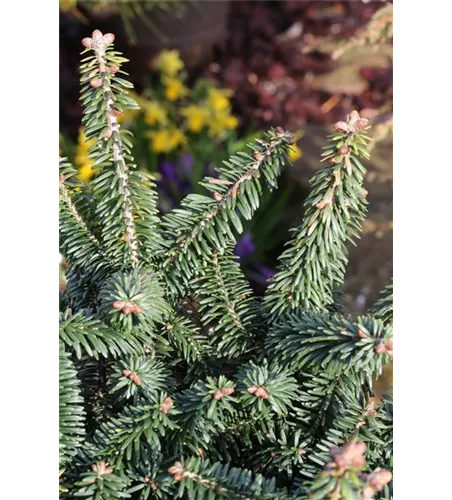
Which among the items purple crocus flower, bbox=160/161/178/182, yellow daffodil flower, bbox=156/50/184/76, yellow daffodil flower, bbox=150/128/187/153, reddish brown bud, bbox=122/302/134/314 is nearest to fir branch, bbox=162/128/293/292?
reddish brown bud, bbox=122/302/134/314

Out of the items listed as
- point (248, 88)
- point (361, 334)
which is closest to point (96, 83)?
point (361, 334)

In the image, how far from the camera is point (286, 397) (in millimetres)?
593

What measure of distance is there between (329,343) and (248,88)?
5.79ft

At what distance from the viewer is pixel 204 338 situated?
0.69m

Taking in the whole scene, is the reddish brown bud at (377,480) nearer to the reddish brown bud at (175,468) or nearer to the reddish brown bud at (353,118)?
the reddish brown bud at (175,468)

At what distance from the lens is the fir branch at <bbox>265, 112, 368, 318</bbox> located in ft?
Result: 1.99

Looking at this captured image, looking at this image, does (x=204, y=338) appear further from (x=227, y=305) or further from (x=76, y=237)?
(x=76, y=237)

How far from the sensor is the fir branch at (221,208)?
0.65 meters

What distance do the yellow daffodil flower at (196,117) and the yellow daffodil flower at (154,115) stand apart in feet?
0.20

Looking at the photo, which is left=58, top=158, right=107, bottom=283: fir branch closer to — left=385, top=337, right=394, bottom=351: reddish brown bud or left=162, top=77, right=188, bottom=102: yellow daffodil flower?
left=385, top=337, right=394, bottom=351: reddish brown bud
